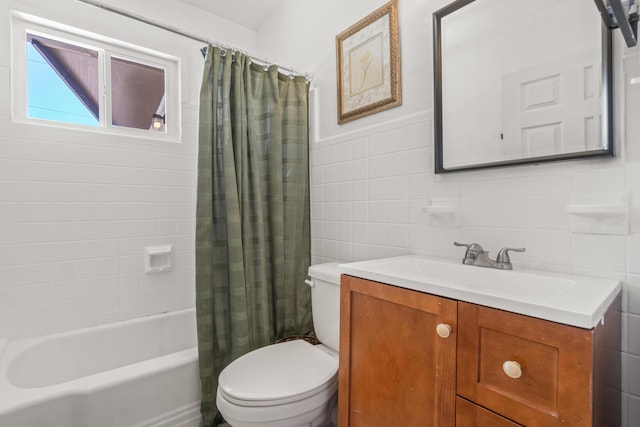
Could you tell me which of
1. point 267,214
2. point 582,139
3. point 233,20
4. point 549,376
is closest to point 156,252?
point 267,214

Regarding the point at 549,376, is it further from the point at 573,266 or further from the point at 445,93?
the point at 445,93

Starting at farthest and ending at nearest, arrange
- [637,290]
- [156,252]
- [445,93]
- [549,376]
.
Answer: [156,252], [445,93], [637,290], [549,376]

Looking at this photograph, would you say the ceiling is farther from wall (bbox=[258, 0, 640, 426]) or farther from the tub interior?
the tub interior

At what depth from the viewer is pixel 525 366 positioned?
2.09 ft

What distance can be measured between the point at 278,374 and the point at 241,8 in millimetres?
2338

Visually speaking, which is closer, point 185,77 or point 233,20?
point 185,77

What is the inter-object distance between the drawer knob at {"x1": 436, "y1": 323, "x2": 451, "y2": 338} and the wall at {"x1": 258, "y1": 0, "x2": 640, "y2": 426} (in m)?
0.52

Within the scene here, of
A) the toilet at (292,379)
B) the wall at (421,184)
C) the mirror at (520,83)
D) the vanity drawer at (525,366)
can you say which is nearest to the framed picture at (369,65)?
the wall at (421,184)

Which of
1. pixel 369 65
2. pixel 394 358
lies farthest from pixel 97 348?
pixel 369 65

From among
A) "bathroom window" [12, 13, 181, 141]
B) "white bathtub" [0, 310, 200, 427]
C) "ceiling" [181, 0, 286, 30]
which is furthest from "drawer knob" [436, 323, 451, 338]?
"ceiling" [181, 0, 286, 30]

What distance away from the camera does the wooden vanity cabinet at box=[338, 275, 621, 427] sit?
59 centimetres

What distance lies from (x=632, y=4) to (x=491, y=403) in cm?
98

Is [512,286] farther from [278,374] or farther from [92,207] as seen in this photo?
[92,207]

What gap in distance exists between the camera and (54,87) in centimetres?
177
